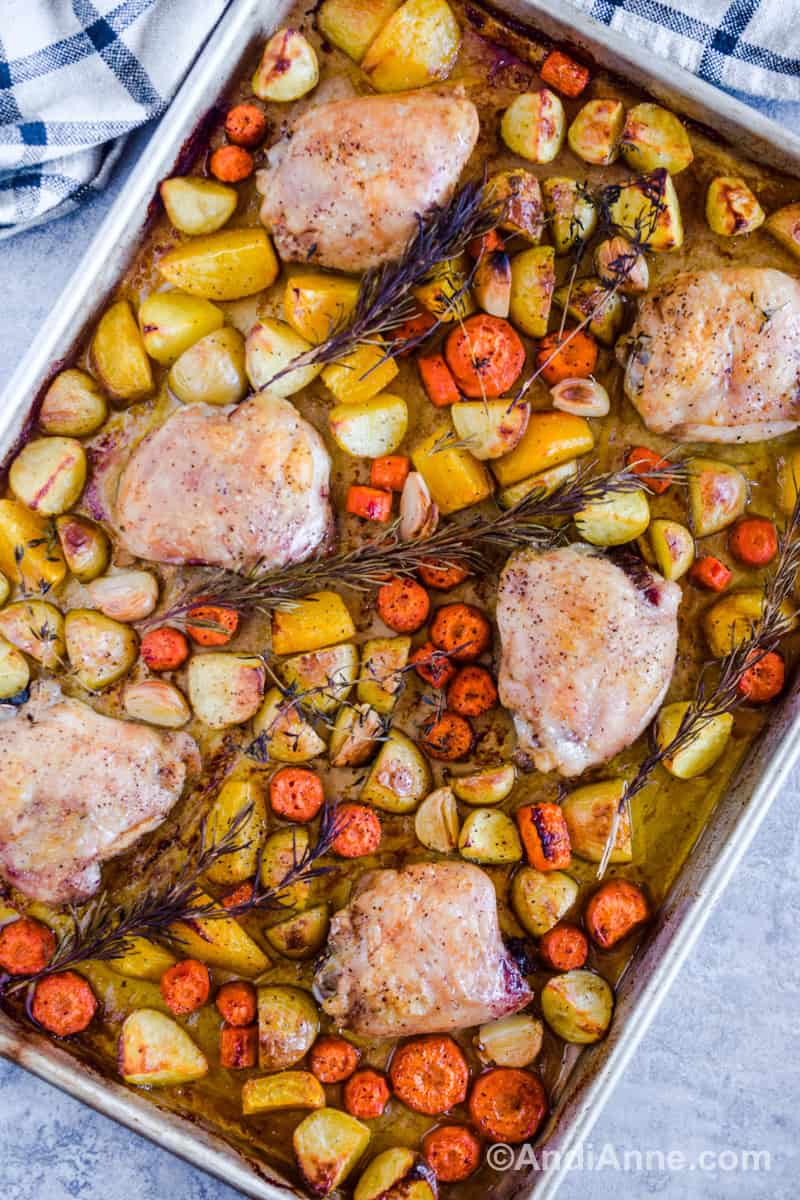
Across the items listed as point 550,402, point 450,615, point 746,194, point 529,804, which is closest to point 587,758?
point 529,804

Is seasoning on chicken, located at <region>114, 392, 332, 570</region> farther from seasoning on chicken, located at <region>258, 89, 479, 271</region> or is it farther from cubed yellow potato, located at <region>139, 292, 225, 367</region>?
seasoning on chicken, located at <region>258, 89, 479, 271</region>

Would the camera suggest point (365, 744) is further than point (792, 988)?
No

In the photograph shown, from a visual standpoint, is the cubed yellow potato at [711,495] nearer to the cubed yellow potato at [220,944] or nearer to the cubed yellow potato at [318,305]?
the cubed yellow potato at [318,305]

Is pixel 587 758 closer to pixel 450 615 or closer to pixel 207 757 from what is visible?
pixel 450 615

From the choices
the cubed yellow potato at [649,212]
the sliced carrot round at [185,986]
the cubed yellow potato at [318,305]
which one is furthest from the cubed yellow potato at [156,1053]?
the cubed yellow potato at [649,212]

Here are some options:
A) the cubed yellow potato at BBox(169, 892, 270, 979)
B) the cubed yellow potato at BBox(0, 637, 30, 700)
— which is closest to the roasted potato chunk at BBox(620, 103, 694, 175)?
the cubed yellow potato at BBox(0, 637, 30, 700)

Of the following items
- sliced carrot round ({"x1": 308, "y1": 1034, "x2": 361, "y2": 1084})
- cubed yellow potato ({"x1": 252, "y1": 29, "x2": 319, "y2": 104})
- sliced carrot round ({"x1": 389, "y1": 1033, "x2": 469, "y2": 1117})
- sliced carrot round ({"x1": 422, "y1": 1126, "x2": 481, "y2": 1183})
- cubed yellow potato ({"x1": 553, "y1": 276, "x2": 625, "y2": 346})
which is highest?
cubed yellow potato ({"x1": 252, "y1": 29, "x2": 319, "y2": 104})

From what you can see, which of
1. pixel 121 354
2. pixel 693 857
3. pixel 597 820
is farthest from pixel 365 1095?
pixel 121 354
